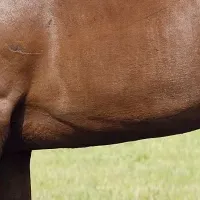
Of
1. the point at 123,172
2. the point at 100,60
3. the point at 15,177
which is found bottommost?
the point at 15,177

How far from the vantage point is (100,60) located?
2785 millimetres

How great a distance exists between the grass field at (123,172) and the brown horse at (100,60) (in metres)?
2.54

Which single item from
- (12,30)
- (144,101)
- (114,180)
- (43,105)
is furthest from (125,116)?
(114,180)

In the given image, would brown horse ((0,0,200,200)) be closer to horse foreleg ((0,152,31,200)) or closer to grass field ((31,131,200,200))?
horse foreleg ((0,152,31,200))

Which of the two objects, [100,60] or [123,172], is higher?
[123,172]

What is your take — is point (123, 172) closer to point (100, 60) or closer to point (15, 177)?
point (15, 177)

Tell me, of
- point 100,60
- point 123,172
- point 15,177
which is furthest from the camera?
point 123,172

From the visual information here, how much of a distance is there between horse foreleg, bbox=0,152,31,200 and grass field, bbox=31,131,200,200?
202cm

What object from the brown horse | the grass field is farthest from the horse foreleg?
Result: the grass field

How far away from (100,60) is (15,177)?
0.82 m

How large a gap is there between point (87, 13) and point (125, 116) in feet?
1.28

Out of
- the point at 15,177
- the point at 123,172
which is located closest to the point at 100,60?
the point at 15,177

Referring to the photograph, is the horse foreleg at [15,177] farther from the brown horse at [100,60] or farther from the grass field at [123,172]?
the grass field at [123,172]

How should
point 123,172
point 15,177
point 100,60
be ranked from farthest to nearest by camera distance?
point 123,172, point 15,177, point 100,60
